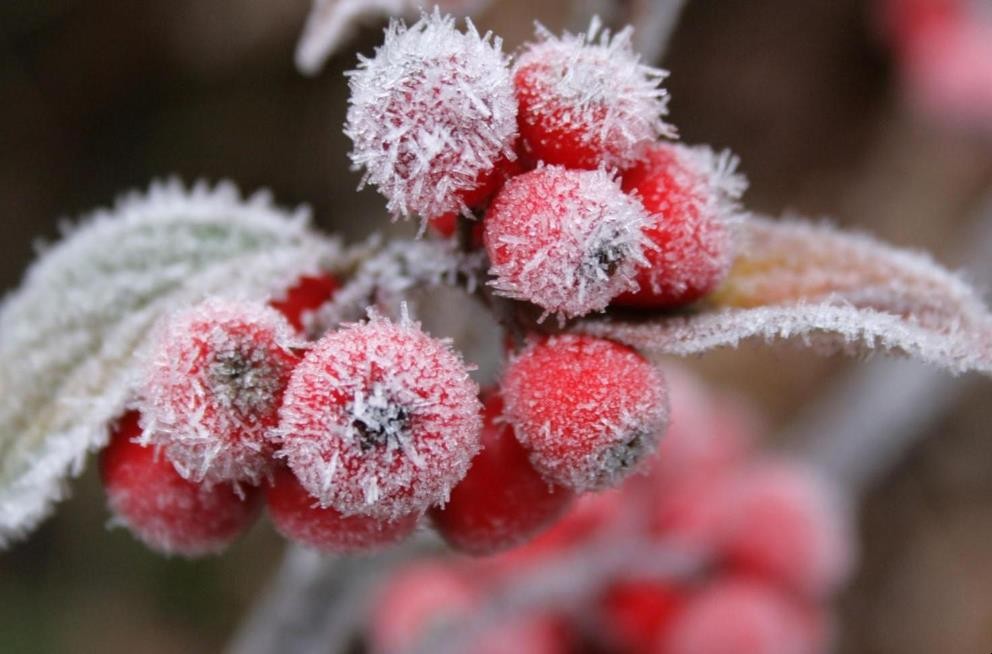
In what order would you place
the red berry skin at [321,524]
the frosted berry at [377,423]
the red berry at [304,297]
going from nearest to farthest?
the frosted berry at [377,423], the red berry skin at [321,524], the red berry at [304,297]

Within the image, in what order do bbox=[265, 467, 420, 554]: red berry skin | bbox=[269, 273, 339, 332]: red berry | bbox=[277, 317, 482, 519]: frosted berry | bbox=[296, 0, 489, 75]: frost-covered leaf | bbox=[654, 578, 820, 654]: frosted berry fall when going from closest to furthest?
bbox=[277, 317, 482, 519]: frosted berry < bbox=[265, 467, 420, 554]: red berry skin < bbox=[269, 273, 339, 332]: red berry < bbox=[296, 0, 489, 75]: frost-covered leaf < bbox=[654, 578, 820, 654]: frosted berry

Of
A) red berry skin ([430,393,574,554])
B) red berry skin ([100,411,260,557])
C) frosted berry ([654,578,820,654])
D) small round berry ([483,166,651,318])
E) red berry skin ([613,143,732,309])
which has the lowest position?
red berry skin ([100,411,260,557])

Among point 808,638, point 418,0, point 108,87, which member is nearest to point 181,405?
point 418,0

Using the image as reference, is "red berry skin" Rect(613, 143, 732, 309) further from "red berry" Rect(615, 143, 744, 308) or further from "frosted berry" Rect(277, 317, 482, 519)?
"frosted berry" Rect(277, 317, 482, 519)

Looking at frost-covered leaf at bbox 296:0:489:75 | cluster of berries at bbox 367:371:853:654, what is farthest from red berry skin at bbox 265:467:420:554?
cluster of berries at bbox 367:371:853:654

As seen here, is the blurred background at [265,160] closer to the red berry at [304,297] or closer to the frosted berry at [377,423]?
the red berry at [304,297]

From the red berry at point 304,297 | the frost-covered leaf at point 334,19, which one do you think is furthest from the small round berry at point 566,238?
the frost-covered leaf at point 334,19

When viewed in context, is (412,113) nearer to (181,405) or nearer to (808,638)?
(181,405)
